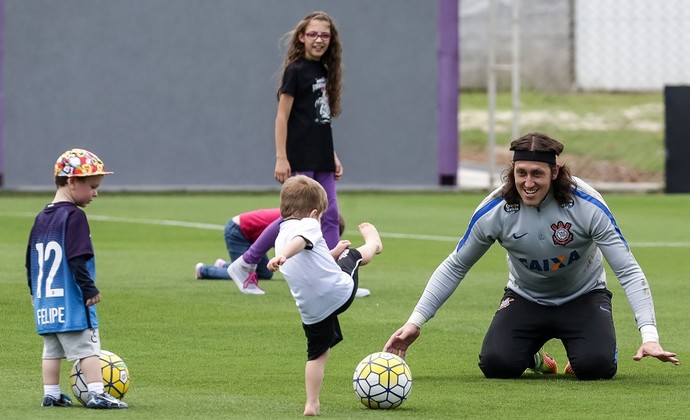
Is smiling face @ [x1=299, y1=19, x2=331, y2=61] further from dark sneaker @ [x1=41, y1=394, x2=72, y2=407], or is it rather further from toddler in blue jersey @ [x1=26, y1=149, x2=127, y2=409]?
dark sneaker @ [x1=41, y1=394, x2=72, y2=407]

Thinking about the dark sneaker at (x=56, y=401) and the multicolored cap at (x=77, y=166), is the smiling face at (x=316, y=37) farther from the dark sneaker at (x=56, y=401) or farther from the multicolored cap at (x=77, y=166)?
the dark sneaker at (x=56, y=401)

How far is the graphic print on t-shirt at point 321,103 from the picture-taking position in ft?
36.3

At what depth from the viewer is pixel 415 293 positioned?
11.5 meters

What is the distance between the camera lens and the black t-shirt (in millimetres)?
11016

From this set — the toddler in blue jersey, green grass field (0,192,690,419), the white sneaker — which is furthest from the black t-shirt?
the toddler in blue jersey

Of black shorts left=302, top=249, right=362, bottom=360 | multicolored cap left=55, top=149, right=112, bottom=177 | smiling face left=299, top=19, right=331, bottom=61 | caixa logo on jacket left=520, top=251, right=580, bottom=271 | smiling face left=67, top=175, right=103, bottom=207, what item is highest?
smiling face left=299, top=19, right=331, bottom=61

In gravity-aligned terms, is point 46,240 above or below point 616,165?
above

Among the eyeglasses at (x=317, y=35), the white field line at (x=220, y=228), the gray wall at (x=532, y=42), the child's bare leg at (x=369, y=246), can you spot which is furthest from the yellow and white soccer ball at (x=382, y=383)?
the gray wall at (x=532, y=42)

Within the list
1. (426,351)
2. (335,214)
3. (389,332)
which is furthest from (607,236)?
(335,214)

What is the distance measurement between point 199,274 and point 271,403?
519cm

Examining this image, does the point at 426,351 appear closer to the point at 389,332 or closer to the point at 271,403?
the point at 389,332

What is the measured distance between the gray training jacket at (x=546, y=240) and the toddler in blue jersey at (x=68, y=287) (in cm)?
185

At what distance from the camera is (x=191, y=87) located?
2297 cm

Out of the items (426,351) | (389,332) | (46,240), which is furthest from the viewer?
(389,332)
